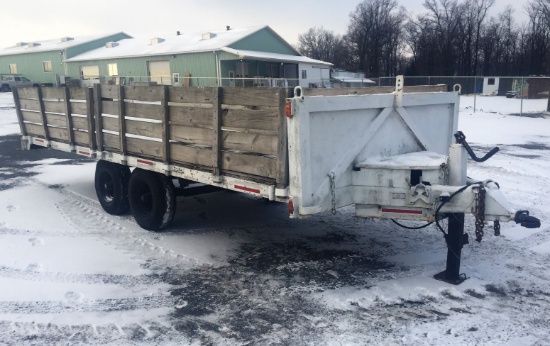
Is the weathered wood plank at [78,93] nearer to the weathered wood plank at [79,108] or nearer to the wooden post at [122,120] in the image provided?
the weathered wood plank at [79,108]

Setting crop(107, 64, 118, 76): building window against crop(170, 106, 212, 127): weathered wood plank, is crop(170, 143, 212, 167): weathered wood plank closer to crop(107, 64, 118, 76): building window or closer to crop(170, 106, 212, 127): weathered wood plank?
crop(170, 106, 212, 127): weathered wood plank

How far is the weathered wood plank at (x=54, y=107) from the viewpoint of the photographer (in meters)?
7.34

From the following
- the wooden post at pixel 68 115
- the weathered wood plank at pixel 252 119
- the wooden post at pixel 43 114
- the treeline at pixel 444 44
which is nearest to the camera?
the weathered wood plank at pixel 252 119

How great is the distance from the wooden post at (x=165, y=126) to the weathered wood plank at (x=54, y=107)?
8.98 feet

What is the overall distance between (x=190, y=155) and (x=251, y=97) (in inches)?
49.9

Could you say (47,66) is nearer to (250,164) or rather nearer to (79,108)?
(79,108)

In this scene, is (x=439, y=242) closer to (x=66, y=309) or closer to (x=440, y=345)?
(x=440, y=345)

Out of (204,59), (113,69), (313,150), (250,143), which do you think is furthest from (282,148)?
(113,69)

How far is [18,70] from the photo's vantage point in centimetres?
3972

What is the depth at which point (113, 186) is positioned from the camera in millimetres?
7098

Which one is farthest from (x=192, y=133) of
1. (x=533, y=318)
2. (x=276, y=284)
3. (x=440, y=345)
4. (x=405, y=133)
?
(x=533, y=318)

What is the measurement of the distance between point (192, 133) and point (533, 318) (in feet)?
12.6

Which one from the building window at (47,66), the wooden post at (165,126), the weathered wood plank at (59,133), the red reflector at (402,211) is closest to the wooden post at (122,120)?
the wooden post at (165,126)

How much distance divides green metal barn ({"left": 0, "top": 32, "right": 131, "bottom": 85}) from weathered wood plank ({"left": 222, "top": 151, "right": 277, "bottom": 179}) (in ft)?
103
